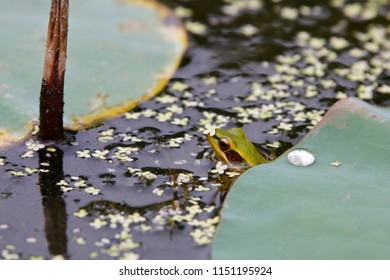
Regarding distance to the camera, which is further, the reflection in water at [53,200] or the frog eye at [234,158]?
the frog eye at [234,158]

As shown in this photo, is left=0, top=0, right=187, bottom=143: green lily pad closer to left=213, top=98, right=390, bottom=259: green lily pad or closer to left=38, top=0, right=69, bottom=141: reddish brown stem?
left=38, top=0, right=69, bottom=141: reddish brown stem

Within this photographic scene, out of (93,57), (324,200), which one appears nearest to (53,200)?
(324,200)

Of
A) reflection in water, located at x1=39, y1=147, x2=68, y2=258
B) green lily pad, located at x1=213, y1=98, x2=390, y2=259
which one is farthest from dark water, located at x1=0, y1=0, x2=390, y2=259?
green lily pad, located at x1=213, y1=98, x2=390, y2=259

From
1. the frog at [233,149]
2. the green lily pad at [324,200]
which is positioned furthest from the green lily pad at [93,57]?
the green lily pad at [324,200]

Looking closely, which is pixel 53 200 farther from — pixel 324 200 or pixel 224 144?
pixel 324 200

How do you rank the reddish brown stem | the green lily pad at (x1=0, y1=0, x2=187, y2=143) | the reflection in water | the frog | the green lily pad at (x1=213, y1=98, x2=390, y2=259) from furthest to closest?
the green lily pad at (x1=0, y1=0, x2=187, y2=143) → the frog → the reddish brown stem → the reflection in water → the green lily pad at (x1=213, y1=98, x2=390, y2=259)

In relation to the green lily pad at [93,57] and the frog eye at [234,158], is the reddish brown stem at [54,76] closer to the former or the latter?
the green lily pad at [93,57]
